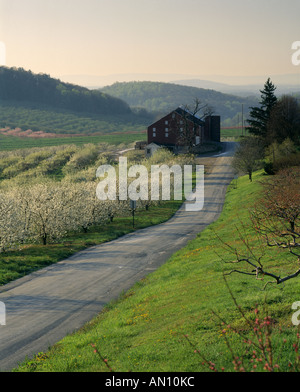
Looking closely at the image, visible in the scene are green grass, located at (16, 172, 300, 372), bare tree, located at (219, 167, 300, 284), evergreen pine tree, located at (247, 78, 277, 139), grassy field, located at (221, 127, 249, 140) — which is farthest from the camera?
grassy field, located at (221, 127, 249, 140)

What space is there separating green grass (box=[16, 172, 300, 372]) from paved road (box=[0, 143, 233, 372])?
1.07m

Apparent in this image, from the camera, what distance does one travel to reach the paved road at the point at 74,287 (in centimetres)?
1553

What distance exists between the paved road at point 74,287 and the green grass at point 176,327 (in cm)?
107

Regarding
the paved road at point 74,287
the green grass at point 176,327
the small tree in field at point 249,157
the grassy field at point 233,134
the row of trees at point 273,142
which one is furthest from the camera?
the grassy field at point 233,134

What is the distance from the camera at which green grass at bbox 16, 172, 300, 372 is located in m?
10.6

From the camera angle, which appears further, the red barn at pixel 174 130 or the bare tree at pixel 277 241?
the red barn at pixel 174 130

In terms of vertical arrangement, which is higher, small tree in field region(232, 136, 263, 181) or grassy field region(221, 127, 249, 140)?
grassy field region(221, 127, 249, 140)

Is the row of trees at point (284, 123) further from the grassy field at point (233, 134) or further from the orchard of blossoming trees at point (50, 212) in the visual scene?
the grassy field at point (233, 134)

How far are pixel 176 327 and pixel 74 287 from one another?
9.71m

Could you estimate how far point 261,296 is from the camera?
13.8 meters

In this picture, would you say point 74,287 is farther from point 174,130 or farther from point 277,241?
point 174,130
